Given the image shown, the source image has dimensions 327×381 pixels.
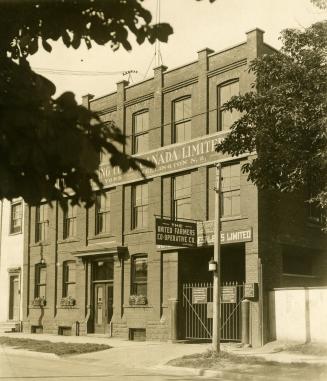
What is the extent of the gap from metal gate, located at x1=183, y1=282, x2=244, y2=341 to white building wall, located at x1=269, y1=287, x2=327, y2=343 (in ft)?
4.74

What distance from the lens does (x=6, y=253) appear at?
32.6m

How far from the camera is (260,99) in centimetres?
1555

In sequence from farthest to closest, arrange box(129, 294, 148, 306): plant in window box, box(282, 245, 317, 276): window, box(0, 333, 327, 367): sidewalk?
box(129, 294, 148, 306): plant in window box → box(282, 245, 317, 276): window → box(0, 333, 327, 367): sidewalk

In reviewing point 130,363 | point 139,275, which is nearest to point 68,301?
point 139,275

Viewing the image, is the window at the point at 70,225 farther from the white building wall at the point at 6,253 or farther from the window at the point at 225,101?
the window at the point at 225,101

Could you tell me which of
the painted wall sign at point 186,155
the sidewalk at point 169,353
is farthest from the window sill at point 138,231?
the sidewalk at point 169,353

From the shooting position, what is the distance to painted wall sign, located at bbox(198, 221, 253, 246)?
21.0 meters

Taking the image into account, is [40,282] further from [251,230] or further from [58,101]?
[58,101]

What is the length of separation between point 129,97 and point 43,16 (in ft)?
71.6

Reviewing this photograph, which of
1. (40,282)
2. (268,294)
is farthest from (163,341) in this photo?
(40,282)

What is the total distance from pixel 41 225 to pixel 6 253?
3.39m

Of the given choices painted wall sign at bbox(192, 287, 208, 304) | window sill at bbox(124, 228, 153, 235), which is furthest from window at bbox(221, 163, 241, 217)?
window sill at bbox(124, 228, 153, 235)

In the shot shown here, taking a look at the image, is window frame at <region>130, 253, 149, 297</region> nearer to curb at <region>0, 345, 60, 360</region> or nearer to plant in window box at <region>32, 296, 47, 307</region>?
curb at <region>0, 345, 60, 360</region>

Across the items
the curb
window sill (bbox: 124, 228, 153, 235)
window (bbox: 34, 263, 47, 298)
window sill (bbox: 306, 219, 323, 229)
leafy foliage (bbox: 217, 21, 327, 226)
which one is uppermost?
leafy foliage (bbox: 217, 21, 327, 226)
